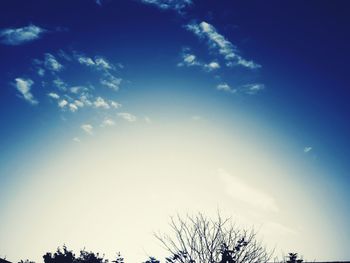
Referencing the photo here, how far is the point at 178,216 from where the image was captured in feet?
43.2

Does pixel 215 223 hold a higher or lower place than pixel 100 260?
higher

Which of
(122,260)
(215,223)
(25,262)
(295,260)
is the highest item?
(215,223)

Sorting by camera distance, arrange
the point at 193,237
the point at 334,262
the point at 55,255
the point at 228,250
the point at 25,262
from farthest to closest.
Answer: the point at 25,262
the point at 55,255
the point at 334,262
the point at 193,237
the point at 228,250

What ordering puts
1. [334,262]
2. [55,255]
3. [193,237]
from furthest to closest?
[55,255] < [334,262] < [193,237]

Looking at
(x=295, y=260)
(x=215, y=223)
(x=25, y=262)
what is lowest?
(x=25, y=262)

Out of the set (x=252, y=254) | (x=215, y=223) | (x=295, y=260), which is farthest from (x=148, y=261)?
(x=295, y=260)

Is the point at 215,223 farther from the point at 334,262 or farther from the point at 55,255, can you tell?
the point at 55,255

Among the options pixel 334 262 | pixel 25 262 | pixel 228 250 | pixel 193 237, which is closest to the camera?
pixel 228 250

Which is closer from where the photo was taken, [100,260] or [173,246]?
[173,246]

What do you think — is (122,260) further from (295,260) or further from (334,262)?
(334,262)

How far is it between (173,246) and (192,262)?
4.21 ft

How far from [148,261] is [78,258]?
1323cm

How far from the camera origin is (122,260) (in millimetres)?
17828

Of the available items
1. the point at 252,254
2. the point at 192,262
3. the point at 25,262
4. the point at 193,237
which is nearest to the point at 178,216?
the point at 193,237
